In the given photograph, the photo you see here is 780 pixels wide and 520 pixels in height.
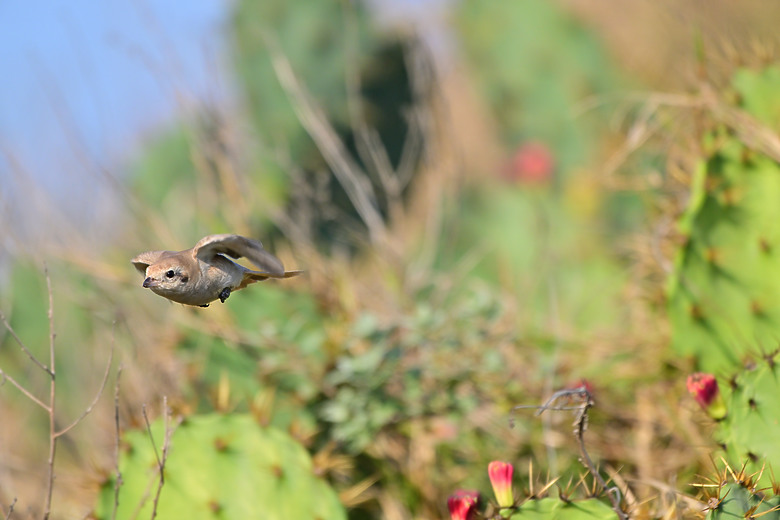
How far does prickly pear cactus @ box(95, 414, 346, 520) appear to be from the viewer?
150 cm

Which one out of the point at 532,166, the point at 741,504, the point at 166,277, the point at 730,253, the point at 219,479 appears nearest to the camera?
the point at 166,277

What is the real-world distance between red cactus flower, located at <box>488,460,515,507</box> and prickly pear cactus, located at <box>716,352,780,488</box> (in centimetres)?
35

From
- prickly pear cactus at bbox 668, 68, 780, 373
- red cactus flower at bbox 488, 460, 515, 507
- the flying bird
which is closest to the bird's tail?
the flying bird

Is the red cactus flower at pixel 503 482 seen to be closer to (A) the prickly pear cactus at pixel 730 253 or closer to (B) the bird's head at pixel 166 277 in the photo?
(B) the bird's head at pixel 166 277

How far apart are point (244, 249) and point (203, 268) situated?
7cm

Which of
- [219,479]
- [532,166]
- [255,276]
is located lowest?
[532,166]

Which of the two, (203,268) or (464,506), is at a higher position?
(203,268)

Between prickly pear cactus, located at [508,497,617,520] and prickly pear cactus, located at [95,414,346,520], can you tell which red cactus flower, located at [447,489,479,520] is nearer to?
prickly pear cactus, located at [508,497,617,520]

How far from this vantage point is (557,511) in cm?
117

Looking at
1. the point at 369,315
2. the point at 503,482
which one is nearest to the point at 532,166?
the point at 369,315

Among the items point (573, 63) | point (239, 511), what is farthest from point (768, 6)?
point (239, 511)

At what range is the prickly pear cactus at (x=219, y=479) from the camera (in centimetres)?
150

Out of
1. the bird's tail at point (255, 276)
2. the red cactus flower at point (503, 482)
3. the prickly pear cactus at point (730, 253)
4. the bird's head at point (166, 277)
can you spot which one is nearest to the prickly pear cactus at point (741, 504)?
the red cactus flower at point (503, 482)

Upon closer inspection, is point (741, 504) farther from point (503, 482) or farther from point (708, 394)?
point (503, 482)
